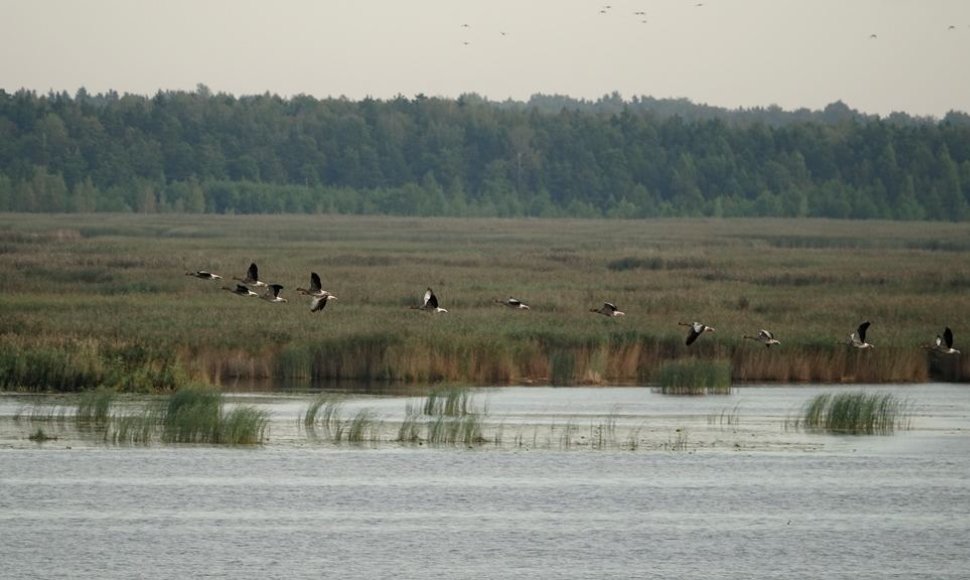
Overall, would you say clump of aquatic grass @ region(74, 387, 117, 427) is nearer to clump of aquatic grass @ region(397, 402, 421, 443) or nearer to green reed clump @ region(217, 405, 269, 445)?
green reed clump @ region(217, 405, 269, 445)

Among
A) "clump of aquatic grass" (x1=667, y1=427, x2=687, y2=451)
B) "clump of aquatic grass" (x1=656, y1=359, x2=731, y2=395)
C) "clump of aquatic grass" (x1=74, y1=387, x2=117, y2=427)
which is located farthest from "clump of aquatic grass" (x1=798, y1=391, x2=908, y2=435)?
"clump of aquatic grass" (x1=74, y1=387, x2=117, y2=427)

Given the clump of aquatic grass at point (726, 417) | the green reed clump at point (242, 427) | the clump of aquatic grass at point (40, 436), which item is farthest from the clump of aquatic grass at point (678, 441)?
the clump of aquatic grass at point (40, 436)

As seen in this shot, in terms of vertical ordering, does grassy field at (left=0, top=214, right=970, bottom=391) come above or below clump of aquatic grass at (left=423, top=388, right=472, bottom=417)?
above

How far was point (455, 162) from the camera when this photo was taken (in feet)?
586

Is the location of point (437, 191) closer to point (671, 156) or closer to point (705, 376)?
point (671, 156)

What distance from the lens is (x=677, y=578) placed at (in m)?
23.4

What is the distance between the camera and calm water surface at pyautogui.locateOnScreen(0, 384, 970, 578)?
79.4ft

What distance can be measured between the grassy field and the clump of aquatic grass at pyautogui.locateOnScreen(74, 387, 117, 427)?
266 centimetres

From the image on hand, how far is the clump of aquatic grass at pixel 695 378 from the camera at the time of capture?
4062 cm

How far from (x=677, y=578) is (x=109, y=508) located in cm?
881

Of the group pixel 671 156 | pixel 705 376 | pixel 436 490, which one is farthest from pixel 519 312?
pixel 671 156

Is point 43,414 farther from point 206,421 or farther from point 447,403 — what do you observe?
point 447,403

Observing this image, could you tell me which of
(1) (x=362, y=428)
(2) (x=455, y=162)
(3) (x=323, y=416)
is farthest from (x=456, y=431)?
(2) (x=455, y=162)

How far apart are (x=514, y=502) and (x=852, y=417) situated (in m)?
9.26
